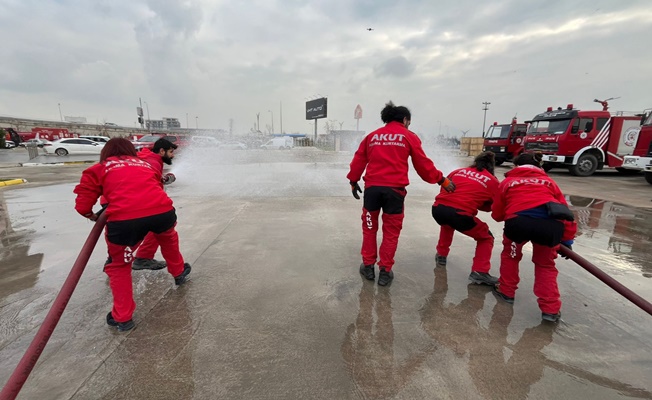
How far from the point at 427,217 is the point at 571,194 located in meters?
5.73

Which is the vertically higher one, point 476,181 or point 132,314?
point 476,181

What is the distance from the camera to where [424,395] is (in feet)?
6.17

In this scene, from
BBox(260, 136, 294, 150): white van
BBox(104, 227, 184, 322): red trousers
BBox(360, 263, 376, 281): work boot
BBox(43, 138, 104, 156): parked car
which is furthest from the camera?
BBox(260, 136, 294, 150): white van

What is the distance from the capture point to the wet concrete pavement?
1.96 meters

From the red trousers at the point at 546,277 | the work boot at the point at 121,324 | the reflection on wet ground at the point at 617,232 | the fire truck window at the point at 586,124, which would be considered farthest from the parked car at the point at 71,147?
the fire truck window at the point at 586,124

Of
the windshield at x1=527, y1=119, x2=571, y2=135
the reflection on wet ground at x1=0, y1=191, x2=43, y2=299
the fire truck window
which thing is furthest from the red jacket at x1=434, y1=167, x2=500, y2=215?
the fire truck window

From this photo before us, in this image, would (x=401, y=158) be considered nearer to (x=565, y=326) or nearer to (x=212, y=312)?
(x=565, y=326)

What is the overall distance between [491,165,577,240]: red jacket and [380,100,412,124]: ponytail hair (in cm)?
117

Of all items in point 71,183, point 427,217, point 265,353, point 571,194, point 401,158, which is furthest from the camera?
point 71,183

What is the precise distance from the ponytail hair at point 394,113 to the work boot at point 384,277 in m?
1.58

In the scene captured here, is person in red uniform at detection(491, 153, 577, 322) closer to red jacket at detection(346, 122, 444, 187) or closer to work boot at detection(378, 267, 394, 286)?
red jacket at detection(346, 122, 444, 187)

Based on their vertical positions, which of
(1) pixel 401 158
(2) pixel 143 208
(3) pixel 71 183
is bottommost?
(3) pixel 71 183

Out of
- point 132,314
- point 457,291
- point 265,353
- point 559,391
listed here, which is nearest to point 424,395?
point 559,391

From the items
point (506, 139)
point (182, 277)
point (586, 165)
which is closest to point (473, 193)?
point (182, 277)
